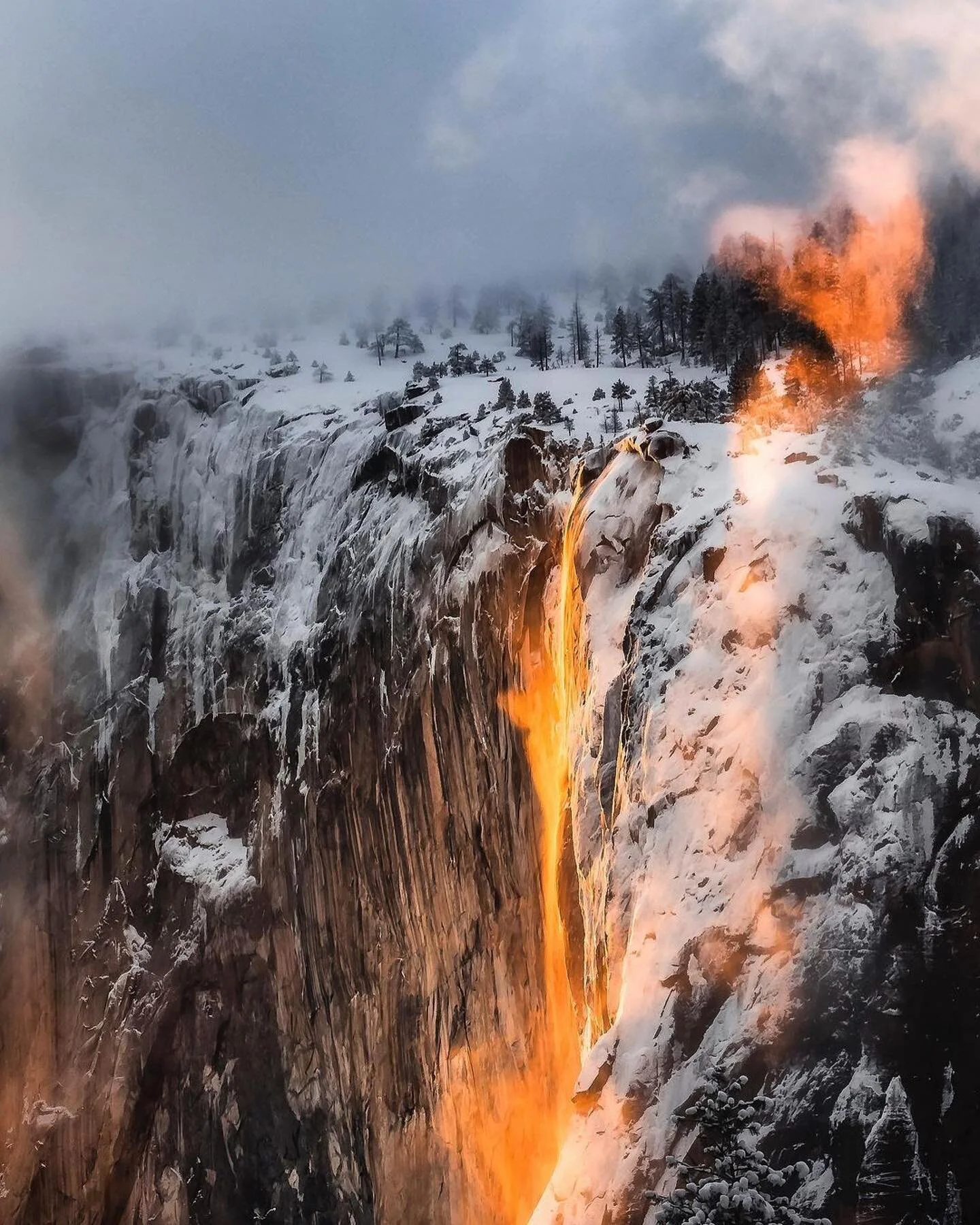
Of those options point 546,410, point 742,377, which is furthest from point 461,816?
point 742,377

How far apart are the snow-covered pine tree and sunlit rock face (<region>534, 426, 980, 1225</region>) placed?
1.11 ft

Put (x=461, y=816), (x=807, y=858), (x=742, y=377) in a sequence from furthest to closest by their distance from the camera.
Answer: (x=742, y=377), (x=461, y=816), (x=807, y=858)

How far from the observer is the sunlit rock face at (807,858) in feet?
49.9

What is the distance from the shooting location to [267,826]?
40531 mm

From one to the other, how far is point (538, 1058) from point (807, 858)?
15301mm

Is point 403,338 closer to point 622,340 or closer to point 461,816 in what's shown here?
point 622,340

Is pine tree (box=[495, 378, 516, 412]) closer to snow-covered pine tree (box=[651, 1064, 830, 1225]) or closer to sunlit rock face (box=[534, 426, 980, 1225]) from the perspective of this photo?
sunlit rock face (box=[534, 426, 980, 1225])

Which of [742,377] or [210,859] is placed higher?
[742,377]

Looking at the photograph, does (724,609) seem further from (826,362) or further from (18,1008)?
(18,1008)

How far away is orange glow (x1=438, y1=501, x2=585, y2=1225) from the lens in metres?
28.2

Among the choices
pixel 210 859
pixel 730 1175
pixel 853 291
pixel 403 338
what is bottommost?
pixel 210 859

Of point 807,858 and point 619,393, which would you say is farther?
point 619,393

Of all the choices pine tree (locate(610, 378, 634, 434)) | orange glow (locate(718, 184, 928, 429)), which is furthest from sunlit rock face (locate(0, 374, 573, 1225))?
orange glow (locate(718, 184, 928, 429))

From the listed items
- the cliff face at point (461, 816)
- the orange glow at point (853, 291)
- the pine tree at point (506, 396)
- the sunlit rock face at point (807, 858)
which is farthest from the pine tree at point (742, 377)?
the sunlit rock face at point (807, 858)
